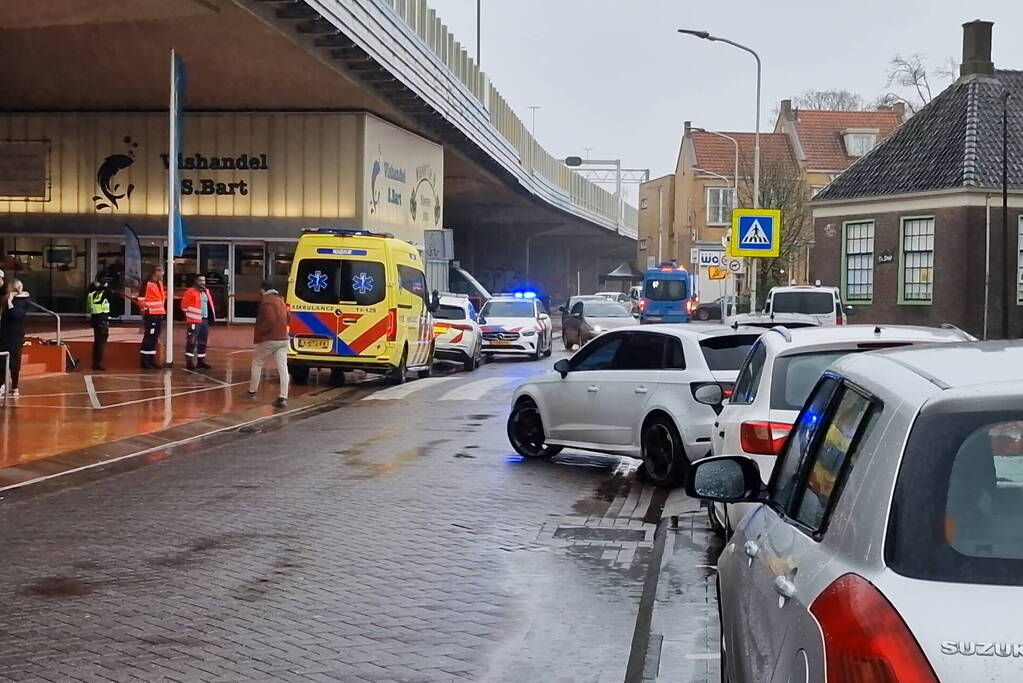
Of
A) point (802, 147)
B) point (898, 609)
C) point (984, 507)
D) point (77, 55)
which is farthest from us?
point (802, 147)

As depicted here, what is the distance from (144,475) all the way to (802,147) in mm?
61034

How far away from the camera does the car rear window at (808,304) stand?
2880 cm

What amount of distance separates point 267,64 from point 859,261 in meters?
17.8

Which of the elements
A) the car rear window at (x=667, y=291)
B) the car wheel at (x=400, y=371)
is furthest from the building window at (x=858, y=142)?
the car wheel at (x=400, y=371)

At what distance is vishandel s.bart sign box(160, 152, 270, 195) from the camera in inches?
1400

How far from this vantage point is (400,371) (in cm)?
2277

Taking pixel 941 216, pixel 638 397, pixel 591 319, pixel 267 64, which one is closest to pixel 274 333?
pixel 638 397

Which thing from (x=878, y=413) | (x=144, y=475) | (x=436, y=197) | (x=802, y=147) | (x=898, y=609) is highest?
(x=802, y=147)

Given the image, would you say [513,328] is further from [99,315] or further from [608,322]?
[99,315]

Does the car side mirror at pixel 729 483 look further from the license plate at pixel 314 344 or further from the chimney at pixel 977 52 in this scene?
the chimney at pixel 977 52

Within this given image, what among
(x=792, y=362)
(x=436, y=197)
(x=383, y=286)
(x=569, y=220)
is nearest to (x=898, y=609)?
(x=792, y=362)

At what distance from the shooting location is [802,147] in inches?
2729

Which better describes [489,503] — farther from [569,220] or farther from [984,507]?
[569,220]

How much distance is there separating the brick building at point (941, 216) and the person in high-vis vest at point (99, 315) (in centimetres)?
2052
